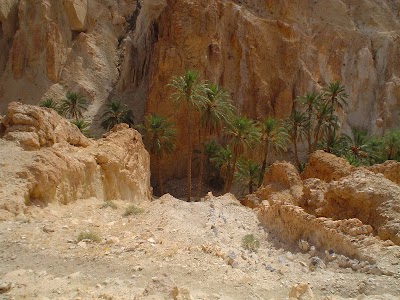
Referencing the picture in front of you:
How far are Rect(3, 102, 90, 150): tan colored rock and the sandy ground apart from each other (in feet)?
6.93

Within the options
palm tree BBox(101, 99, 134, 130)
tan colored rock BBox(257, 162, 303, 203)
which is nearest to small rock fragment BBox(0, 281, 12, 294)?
tan colored rock BBox(257, 162, 303, 203)

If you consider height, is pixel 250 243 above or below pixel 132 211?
below

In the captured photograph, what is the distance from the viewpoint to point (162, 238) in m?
7.15

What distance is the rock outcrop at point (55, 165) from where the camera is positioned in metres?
7.82

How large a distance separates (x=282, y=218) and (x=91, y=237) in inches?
163

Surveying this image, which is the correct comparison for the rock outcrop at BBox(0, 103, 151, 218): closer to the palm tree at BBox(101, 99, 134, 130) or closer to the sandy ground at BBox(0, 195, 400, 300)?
the sandy ground at BBox(0, 195, 400, 300)

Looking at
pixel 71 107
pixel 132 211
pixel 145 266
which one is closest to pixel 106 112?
pixel 71 107

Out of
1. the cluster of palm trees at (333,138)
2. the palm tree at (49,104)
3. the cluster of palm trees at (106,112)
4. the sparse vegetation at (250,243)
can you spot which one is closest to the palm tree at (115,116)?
the cluster of palm trees at (106,112)

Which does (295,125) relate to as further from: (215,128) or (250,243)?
(250,243)

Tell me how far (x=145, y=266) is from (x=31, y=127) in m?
5.75

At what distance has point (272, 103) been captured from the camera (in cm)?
3691

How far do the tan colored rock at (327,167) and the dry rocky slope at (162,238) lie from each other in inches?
155

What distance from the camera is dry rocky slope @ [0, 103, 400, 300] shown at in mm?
5141

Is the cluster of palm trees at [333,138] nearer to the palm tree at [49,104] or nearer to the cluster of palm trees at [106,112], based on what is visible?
the cluster of palm trees at [106,112]
